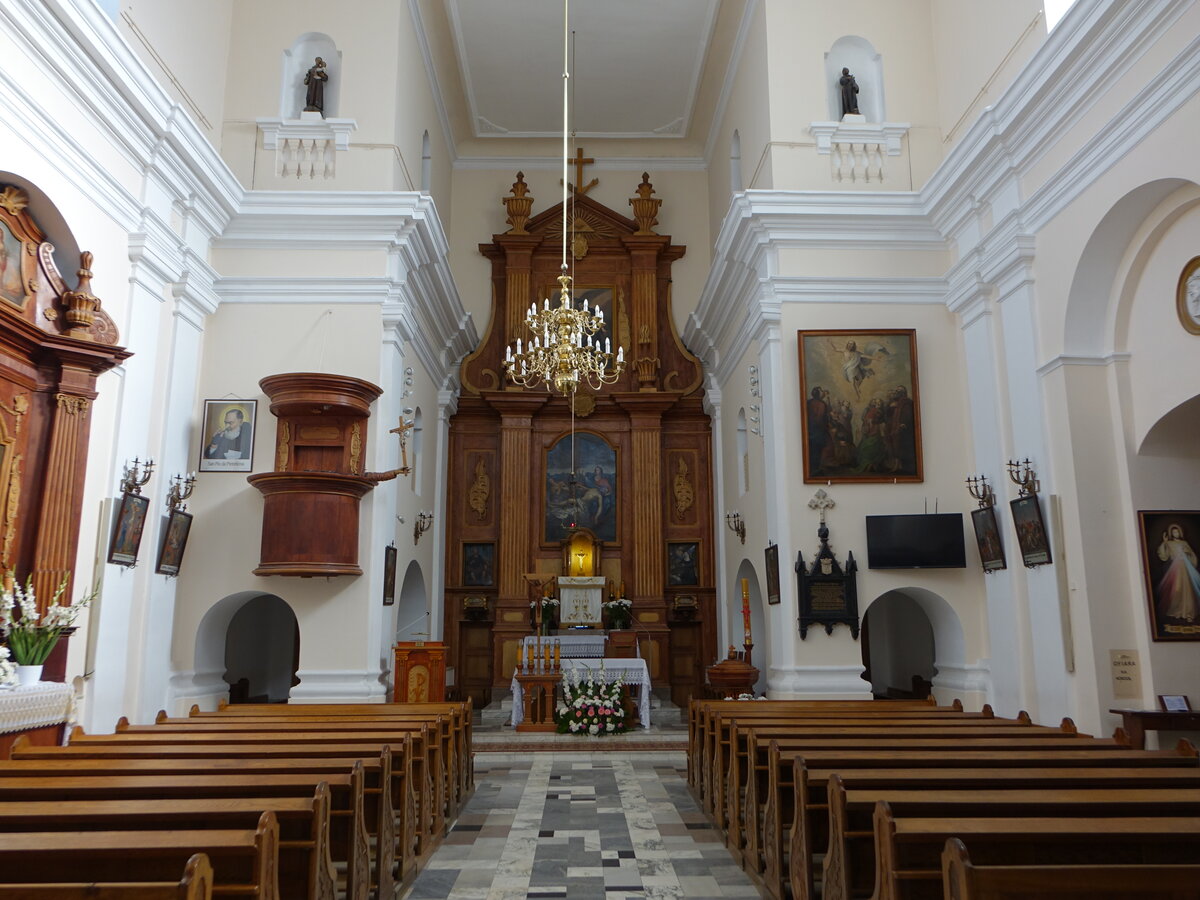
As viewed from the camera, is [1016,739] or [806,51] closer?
[1016,739]

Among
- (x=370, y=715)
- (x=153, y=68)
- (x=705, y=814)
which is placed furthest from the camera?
(x=153, y=68)

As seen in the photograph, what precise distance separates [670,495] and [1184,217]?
886cm

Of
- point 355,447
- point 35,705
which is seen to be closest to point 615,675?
point 355,447

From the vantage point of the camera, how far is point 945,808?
3.68m

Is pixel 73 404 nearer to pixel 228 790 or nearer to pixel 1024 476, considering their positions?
pixel 228 790

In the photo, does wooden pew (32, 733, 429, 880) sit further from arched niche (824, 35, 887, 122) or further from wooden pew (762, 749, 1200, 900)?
arched niche (824, 35, 887, 122)

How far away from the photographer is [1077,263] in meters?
7.89

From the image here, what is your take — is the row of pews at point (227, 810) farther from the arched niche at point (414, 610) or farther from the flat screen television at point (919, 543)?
the arched niche at point (414, 610)

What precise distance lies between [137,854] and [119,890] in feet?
1.77

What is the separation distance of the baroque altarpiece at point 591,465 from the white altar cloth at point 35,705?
24.8 feet

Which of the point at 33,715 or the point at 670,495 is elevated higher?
the point at 670,495

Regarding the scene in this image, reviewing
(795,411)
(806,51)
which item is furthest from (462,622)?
(806,51)

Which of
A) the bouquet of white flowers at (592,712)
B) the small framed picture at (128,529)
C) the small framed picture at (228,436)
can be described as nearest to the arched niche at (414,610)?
the bouquet of white flowers at (592,712)

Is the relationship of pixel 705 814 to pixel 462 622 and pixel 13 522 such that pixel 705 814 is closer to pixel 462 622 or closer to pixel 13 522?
pixel 13 522
